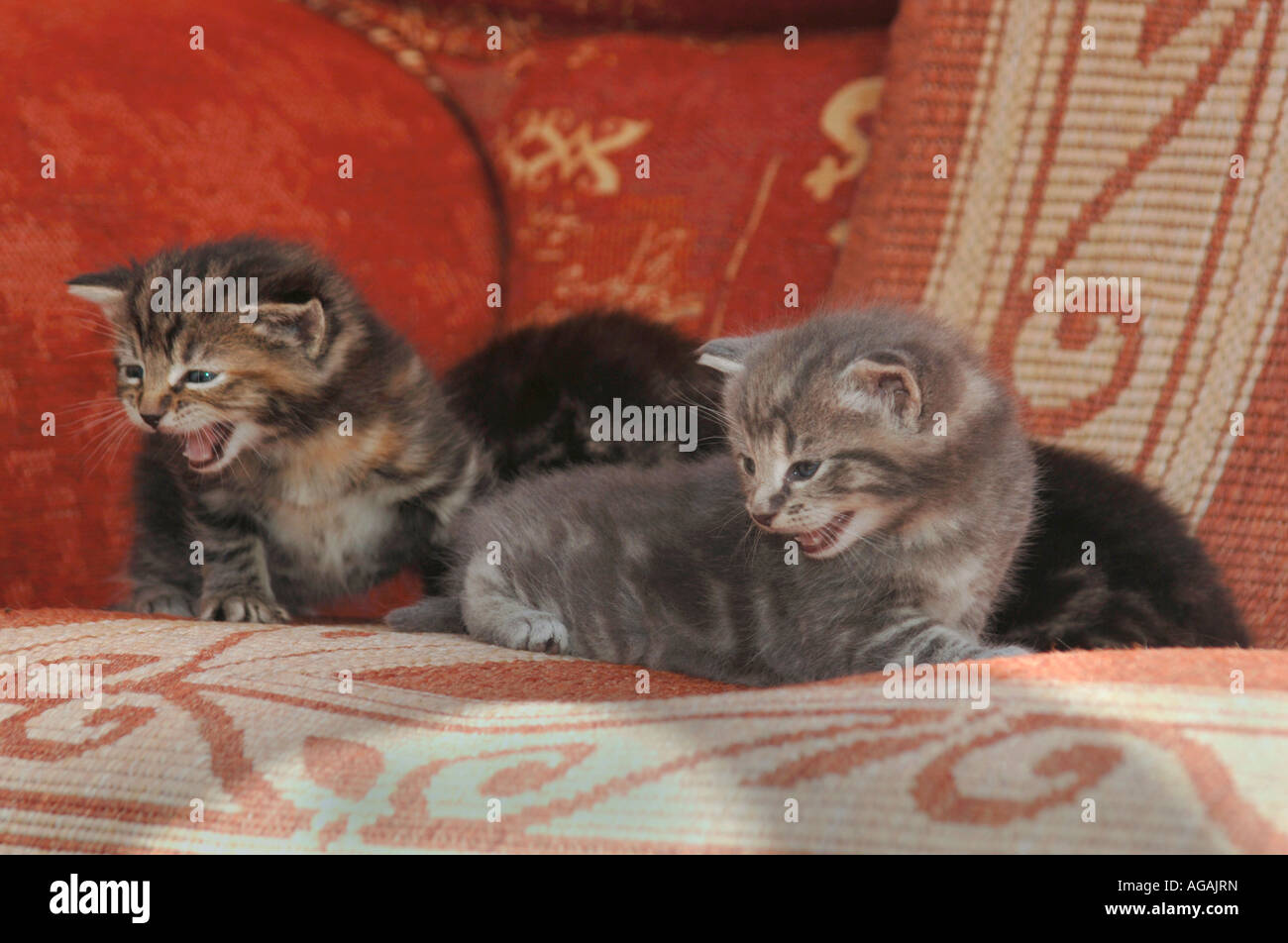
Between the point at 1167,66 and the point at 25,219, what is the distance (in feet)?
6.47

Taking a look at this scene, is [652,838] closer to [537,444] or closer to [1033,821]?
[1033,821]

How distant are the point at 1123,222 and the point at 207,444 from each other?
1.60 m

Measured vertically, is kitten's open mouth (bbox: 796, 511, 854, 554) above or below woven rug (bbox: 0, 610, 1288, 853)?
above

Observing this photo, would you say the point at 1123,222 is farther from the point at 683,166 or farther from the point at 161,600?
the point at 161,600

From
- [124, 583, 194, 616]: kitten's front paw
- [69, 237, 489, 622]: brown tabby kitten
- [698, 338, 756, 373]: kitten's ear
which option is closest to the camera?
[698, 338, 756, 373]: kitten's ear

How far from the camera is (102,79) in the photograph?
2307mm

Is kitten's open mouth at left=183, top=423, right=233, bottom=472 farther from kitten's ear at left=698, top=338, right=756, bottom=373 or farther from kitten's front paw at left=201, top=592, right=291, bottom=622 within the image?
kitten's ear at left=698, top=338, right=756, bottom=373

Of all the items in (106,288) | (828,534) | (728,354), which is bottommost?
(828,534)

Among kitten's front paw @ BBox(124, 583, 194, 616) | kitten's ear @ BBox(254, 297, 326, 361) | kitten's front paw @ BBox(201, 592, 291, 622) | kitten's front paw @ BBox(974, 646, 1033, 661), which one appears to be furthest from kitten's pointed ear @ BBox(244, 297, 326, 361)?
kitten's front paw @ BBox(974, 646, 1033, 661)

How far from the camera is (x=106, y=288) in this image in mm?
1907

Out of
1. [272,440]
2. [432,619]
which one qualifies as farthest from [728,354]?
[272,440]

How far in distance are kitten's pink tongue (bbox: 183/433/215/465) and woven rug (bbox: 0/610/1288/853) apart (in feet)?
1.79

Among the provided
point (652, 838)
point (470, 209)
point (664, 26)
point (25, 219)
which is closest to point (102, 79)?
point (25, 219)

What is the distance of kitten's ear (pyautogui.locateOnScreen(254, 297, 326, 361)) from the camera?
1888 millimetres
